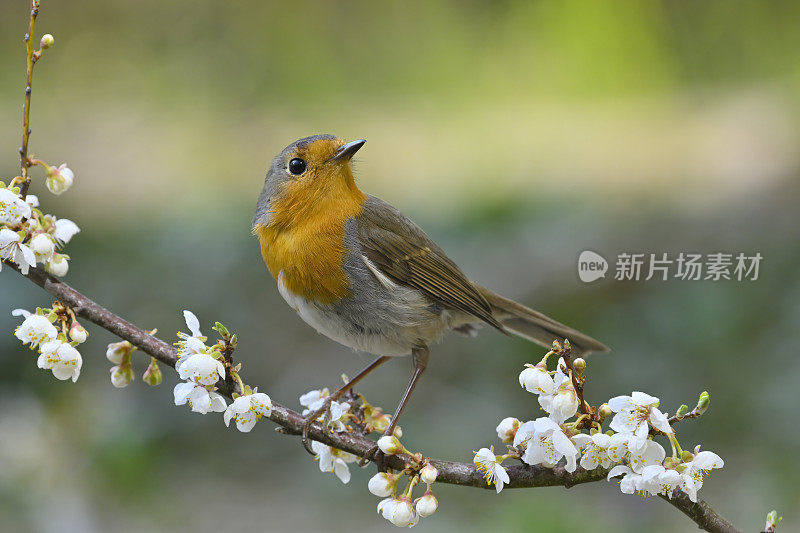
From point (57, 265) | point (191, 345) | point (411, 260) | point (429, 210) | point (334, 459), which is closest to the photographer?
point (191, 345)

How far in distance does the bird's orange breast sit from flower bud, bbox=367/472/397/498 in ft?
2.12

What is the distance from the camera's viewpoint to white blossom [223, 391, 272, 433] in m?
1.33

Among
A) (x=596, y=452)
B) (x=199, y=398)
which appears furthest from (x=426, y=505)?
(x=199, y=398)

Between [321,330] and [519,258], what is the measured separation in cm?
284

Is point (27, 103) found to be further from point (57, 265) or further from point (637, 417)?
point (637, 417)

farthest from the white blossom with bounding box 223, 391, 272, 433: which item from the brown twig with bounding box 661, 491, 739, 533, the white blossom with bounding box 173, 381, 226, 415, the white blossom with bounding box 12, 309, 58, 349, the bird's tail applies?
the bird's tail

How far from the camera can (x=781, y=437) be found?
3.90m

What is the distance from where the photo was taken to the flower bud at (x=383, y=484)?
136 centimetres

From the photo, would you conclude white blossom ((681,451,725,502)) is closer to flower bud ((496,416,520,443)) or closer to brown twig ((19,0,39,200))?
flower bud ((496,416,520,443))

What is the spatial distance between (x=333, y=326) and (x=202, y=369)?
28.2 inches

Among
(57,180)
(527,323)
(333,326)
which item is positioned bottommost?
(57,180)

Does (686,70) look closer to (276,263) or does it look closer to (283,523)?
(283,523)

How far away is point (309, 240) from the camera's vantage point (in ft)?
6.33

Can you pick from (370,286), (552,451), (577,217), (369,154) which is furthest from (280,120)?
(552,451)
